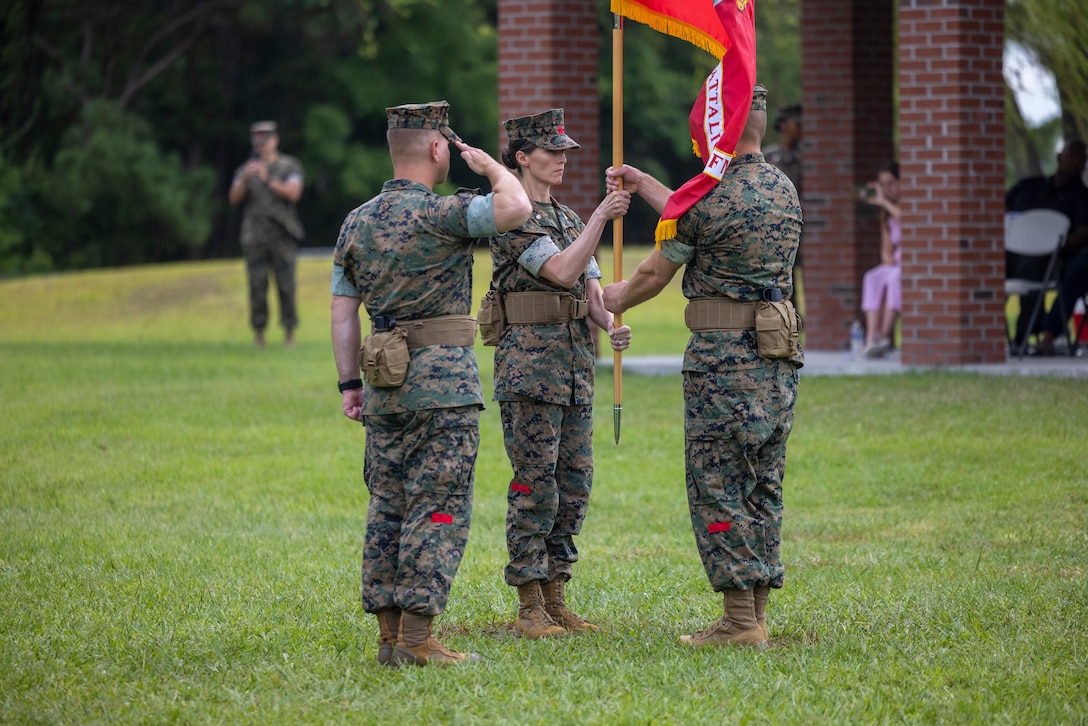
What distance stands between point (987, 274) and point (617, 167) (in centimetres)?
757

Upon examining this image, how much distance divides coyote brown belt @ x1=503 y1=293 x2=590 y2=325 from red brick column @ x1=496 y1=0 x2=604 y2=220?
805 cm

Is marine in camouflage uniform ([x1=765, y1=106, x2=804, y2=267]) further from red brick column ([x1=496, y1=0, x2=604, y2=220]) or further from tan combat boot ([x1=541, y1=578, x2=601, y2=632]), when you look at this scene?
tan combat boot ([x1=541, y1=578, x2=601, y2=632])

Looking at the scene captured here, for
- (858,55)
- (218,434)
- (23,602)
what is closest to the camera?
(23,602)

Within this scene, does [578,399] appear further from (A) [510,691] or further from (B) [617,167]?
(A) [510,691]

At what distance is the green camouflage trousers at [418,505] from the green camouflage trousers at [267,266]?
12535mm

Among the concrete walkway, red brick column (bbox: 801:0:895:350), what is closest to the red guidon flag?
the concrete walkway

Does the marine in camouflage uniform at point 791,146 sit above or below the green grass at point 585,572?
above

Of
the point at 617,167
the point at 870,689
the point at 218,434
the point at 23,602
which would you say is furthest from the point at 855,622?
the point at 218,434

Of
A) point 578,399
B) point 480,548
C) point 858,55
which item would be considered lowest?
point 480,548

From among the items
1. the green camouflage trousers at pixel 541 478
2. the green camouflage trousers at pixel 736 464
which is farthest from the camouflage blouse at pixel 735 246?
the green camouflage trousers at pixel 541 478

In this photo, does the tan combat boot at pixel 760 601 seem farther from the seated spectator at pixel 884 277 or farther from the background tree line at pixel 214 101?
the background tree line at pixel 214 101

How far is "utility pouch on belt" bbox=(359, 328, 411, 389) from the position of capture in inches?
217

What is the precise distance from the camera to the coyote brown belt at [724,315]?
5945 millimetres

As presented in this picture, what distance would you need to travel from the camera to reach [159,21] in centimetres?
4319
